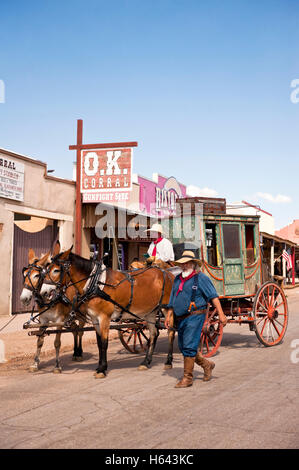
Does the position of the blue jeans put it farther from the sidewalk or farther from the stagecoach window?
the stagecoach window

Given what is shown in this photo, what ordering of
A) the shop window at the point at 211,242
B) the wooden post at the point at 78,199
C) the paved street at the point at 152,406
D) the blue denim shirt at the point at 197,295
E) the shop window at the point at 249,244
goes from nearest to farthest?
the paved street at the point at 152,406 < the blue denim shirt at the point at 197,295 < the shop window at the point at 211,242 < the shop window at the point at 249,244 < the wooden post at the point at 78,199

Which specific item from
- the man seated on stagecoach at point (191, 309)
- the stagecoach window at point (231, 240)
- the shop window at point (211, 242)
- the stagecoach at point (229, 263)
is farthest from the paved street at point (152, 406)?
the shop window at point (211, 242)

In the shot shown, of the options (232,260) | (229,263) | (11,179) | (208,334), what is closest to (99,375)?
(208,334)

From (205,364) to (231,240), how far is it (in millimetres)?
3846

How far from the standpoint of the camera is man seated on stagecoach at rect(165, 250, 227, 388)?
6750 millimetres

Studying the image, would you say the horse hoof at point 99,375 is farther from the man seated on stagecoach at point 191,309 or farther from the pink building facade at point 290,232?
the pink building facade at point 290,232

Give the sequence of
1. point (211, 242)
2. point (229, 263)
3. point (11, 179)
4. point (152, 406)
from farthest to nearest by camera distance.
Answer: point (11, 179)
point (211, 242)
point (229, 263)
point (152, 406)

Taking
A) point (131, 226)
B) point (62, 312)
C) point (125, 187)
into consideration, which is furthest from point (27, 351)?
point (131, 226)

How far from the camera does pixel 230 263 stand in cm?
1016

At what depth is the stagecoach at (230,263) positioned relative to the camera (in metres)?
9.80

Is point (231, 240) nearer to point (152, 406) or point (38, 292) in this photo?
point (38, 292)

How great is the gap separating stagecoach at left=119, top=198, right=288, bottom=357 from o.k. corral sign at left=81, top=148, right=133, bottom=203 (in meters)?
6.99

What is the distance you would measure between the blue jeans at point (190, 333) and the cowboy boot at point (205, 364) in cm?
21
